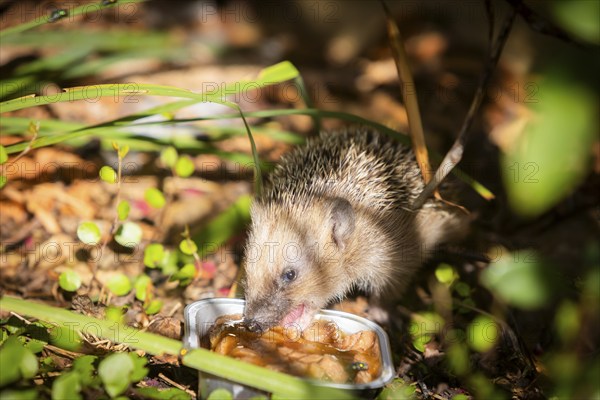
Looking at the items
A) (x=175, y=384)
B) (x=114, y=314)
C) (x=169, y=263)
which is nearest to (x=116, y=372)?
(x=175, y=384)

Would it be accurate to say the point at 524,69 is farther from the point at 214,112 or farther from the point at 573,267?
the point at 214,112

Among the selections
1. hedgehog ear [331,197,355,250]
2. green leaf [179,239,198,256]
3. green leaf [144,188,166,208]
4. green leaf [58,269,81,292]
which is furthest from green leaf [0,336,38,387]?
hedgehog ear [331,197,355,250]

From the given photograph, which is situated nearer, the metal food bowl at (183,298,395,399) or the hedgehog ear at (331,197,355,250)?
the metal food bowl at (183,298,395,399)

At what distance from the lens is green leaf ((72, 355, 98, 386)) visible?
1.83 metres

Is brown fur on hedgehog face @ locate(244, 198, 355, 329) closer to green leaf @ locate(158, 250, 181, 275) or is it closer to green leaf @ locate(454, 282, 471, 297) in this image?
green leaf @ locate(158, 250, 181, 275)

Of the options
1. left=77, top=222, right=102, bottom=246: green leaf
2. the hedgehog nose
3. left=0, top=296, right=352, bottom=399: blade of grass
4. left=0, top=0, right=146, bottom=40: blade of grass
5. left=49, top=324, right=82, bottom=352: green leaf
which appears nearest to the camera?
left=0, top=296, right=352, bottom=399: blade of grass

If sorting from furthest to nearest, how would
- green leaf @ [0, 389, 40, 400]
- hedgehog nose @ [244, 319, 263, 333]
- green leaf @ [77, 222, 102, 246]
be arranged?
green leaf @ [77, 222, 102, 246], hedgehog nose @ [244, 319, 263, 333], green leaf @ [0, 389, 40, 400]

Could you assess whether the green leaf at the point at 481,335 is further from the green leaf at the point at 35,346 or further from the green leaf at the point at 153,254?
the green leaf at the point at 35,346

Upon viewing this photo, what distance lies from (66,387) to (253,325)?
→ 822mm

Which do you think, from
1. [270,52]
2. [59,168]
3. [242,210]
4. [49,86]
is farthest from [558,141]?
[270,52]

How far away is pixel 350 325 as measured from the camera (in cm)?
240

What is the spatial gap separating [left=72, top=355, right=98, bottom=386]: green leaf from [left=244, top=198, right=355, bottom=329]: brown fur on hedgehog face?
68 centimetres

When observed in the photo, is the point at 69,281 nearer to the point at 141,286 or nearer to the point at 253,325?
the point at 141,286

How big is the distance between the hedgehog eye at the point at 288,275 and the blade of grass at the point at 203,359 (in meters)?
0.69
